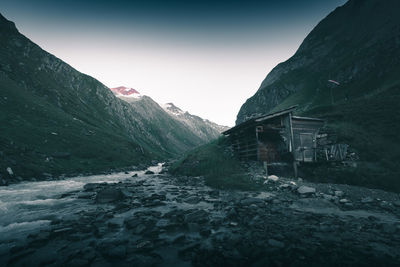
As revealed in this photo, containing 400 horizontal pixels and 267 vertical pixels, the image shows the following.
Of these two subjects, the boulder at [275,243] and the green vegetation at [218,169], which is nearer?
the boulder at [275,243]

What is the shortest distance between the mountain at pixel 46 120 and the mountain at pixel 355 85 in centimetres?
Result: 3266

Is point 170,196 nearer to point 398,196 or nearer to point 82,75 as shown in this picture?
point 398,196

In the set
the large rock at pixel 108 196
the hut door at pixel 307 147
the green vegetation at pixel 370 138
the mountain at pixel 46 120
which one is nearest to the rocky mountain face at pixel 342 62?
the green vegetation at pixel 370 138

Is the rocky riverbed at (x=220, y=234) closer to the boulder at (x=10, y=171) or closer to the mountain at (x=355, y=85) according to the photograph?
the mountain at (x=355, y=85)

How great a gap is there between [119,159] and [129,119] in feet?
202

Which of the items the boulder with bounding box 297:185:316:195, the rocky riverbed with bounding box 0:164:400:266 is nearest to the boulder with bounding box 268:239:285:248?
the rocky riverbed with bounding box 0:164:400:266

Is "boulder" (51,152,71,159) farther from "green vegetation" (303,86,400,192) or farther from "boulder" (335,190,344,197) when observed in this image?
"boulder" (335,190,344,197)

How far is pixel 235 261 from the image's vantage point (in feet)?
16.5

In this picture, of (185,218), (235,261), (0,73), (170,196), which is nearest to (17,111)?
(0,73)

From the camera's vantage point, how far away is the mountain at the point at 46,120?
2420 cm

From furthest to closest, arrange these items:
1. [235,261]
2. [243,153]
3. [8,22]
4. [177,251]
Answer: [8,22] → [243,153] → [177,251] → [235,261]

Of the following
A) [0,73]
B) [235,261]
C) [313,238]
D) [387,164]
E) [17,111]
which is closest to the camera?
[235,261]

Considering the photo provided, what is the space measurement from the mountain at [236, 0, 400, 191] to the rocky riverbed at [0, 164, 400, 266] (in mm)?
5791

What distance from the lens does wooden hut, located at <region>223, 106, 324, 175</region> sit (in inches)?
744
